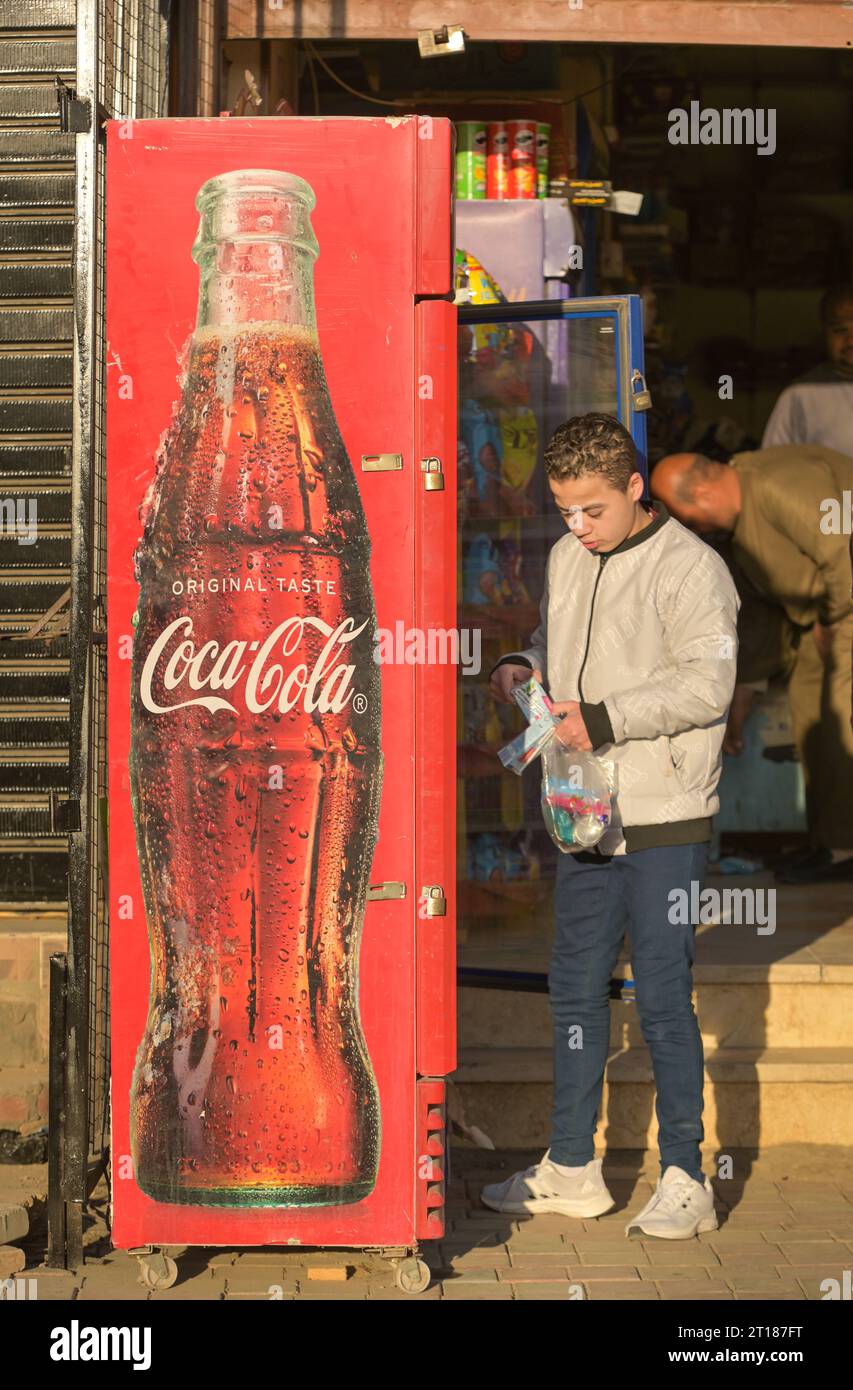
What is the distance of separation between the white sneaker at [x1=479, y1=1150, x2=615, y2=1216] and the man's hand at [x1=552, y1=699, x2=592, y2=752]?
1.24m

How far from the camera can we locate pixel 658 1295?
4539mm

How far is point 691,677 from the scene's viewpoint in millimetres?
4844

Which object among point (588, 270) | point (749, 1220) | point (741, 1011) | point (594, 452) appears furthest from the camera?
point (588, 270)

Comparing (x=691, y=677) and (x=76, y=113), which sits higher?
(x=76, y=113)

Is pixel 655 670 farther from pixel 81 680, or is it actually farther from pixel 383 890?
pixel 81 680

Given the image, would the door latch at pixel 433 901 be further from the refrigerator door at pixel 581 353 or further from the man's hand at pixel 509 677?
the refrigerator door at pixel 581 353

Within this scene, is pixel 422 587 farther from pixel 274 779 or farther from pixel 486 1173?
pixel 486 1173

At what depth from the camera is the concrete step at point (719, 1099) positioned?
18.9 ft

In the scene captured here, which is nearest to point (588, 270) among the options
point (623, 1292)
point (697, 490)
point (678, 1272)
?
point (697, 490)

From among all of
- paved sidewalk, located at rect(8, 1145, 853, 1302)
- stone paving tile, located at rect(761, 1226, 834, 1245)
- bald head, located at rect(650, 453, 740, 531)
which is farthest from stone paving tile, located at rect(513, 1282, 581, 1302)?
bald head, located at rect(650, 453, 740, 531)

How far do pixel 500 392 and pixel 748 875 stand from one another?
9.41ft

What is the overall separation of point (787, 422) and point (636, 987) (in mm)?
4158

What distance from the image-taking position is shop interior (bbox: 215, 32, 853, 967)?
21.1ft

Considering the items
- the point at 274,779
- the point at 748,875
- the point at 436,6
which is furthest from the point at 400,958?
the point at 748,875
